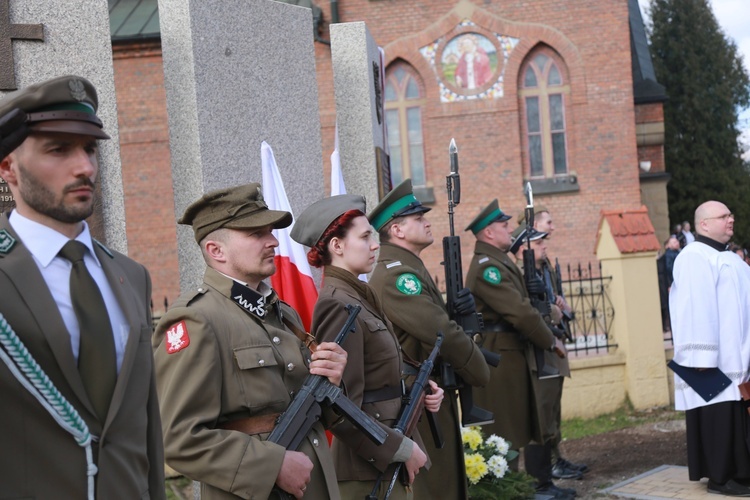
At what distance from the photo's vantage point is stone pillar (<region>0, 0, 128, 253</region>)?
442 cm

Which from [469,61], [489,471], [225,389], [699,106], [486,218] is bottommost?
[489,471]

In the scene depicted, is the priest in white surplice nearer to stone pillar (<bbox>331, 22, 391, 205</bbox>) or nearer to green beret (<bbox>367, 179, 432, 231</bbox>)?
stone pillar (<bbox>331, 22, 391, 205</bbox>)

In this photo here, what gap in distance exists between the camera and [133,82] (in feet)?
61.7

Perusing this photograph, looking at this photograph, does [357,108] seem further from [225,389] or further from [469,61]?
[469,61]

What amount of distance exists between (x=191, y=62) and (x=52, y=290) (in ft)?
9.29

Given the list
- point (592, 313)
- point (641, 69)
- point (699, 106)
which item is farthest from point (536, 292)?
point (699, 106)

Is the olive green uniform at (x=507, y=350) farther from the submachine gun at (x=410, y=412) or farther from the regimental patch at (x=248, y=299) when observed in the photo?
the regimental patch at (x=248, y=299)

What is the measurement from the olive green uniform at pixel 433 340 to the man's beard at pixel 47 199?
9.54ft

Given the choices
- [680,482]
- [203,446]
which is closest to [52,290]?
[203,446]

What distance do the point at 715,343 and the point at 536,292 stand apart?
→ 1322mm

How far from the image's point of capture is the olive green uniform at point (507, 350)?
6.82 metres

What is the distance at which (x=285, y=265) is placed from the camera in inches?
205

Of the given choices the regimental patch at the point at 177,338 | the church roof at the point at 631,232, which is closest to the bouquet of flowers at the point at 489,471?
the regimental patch at the point at 177,338

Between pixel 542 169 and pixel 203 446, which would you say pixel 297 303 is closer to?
pixel 203 446
